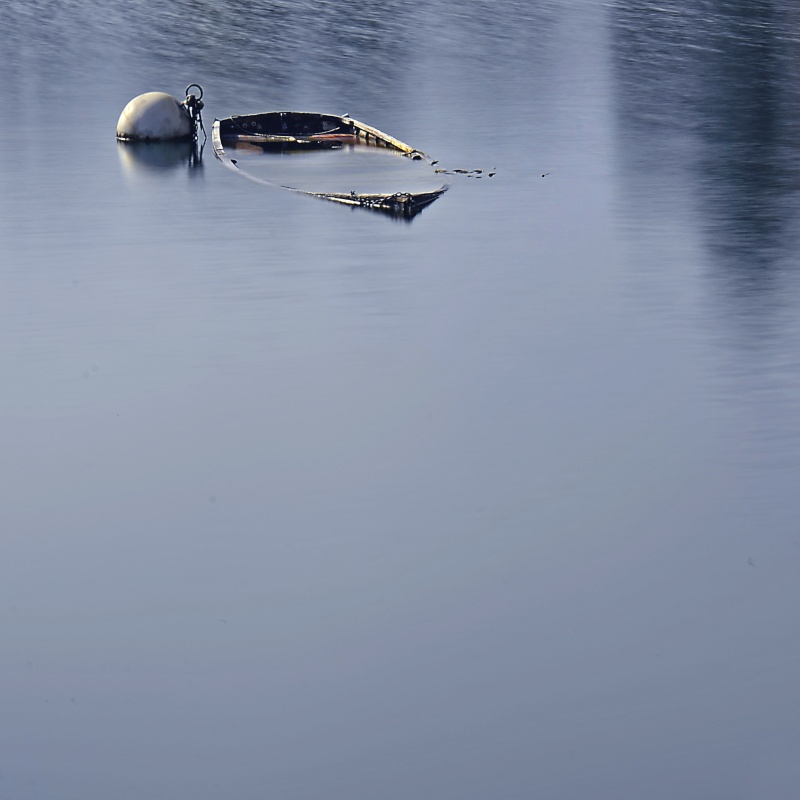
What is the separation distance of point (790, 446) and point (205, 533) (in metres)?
9.87

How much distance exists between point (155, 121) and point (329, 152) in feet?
28.9

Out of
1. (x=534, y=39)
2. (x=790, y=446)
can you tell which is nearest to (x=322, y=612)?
(x=790, y=446)

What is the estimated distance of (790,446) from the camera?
24.6 metres

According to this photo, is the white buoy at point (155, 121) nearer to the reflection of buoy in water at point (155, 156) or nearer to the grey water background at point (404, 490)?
the reflection of buoy in water at point (155, 156)

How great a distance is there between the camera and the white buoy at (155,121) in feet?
200

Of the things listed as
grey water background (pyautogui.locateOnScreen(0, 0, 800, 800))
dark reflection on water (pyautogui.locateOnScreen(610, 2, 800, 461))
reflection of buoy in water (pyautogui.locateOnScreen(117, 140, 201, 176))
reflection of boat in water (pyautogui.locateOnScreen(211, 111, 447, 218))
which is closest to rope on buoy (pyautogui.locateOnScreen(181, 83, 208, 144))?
reflection of buoy in water (pyautogui.locateOnScreen(117, 140, 201, 176))

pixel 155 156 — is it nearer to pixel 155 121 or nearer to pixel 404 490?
pixel 155 121

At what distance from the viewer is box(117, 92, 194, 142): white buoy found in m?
61.0

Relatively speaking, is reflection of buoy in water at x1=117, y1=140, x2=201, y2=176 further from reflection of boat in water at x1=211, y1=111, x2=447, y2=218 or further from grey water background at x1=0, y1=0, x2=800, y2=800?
grey water background at x1=0, y1=0, x2=800, y2=800

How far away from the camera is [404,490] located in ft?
76.2

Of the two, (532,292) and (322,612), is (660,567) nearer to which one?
(322,612)

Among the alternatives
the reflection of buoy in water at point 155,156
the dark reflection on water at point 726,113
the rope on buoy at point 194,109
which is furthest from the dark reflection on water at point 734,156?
the rope on buoy at point 194,109

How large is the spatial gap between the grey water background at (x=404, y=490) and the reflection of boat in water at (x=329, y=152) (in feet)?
4.16

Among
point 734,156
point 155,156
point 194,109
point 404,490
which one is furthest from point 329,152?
point 404,490
